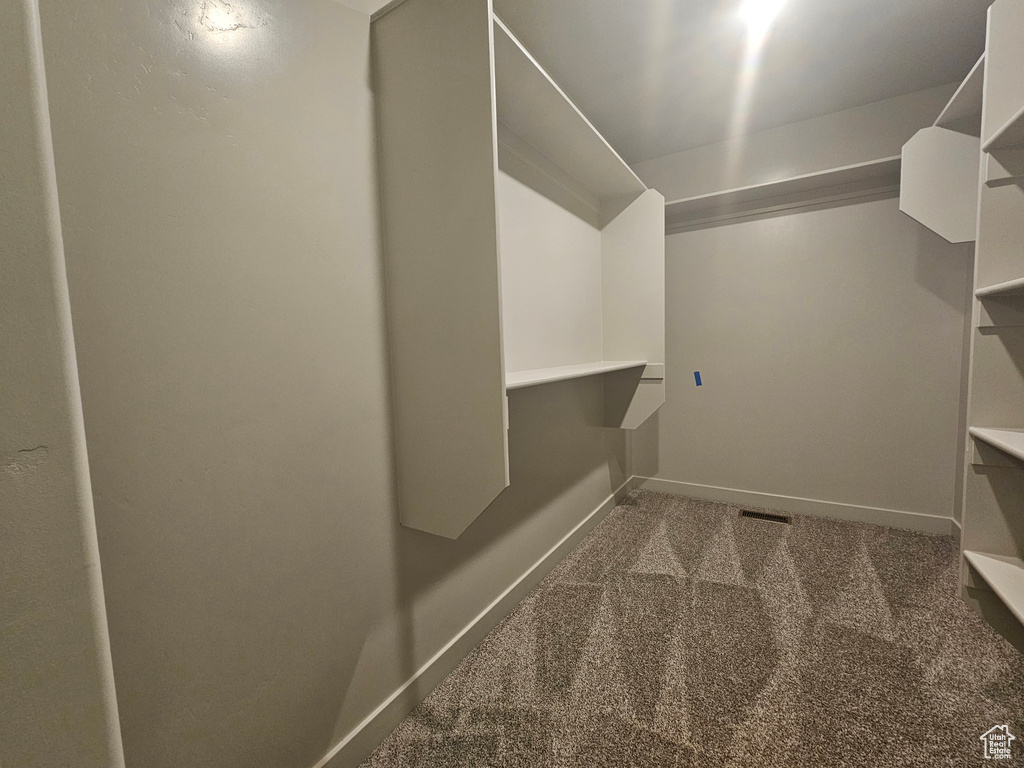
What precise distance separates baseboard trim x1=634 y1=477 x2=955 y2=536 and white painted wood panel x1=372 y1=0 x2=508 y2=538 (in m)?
2.34

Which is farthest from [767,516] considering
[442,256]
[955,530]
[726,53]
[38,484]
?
[38,484]

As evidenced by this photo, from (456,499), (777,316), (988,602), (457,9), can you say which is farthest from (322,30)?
(988,602)

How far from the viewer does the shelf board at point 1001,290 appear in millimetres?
1280

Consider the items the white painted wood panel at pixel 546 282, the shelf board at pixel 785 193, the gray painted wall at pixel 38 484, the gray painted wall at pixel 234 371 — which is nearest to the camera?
the gray painted wall at pixel 38 484

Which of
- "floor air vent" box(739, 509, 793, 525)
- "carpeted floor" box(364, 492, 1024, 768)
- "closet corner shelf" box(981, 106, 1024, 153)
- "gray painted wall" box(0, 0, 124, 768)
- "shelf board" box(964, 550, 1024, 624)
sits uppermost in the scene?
"closet corner shelf" box(981, 106, 1024, 153)

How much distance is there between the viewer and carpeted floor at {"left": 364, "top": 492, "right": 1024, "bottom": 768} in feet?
3.88

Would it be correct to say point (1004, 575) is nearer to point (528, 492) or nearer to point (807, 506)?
point (807, 506)

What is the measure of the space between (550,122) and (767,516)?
8.56 feet

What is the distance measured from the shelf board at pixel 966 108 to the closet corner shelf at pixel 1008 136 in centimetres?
39

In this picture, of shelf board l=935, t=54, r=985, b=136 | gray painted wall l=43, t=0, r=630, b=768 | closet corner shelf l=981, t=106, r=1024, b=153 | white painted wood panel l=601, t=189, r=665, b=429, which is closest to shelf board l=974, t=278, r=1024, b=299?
closet corner shelf l=981, t=106, r=1024, b=153

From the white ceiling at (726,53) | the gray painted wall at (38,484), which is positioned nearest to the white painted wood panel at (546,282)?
the white ceiling at (726,53)

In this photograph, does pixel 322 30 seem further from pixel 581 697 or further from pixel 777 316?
pixel 777 316

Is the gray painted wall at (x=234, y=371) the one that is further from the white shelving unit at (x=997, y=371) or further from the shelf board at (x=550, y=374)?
the white shelving unit at (x=997, y=371)

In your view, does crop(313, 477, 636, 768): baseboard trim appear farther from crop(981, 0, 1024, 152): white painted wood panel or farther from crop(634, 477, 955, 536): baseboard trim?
crop(981, 0, 1024, 152): white painted wood panel
